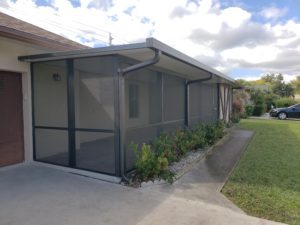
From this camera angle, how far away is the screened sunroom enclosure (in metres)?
4.87

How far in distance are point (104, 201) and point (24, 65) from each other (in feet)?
12.0

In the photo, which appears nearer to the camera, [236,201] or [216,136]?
[236,201]

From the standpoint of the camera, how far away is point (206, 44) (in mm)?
28031

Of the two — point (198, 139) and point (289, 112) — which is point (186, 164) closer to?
point (198, 139)

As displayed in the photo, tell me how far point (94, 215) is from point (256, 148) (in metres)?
6.46

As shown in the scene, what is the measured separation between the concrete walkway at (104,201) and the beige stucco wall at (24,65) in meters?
0.80

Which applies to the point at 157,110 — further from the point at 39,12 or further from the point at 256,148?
the point at 39,12

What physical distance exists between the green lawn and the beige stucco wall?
14.5ft

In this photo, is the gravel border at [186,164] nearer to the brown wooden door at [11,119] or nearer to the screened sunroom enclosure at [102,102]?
the screened sunroom enclosure at [102,102]

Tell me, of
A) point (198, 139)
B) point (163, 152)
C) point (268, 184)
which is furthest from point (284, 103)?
point (163, 152)

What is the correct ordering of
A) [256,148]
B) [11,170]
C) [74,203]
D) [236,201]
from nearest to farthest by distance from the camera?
[74,203] → [236,201] → [11,170] → [256,148]

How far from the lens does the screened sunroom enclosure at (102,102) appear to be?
4.87 meters

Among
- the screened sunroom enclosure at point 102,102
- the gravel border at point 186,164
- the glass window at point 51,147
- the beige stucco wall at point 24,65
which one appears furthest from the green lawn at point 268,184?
the beige stucco wall at point 24,65

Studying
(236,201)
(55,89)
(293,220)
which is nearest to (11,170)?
(55,89)
